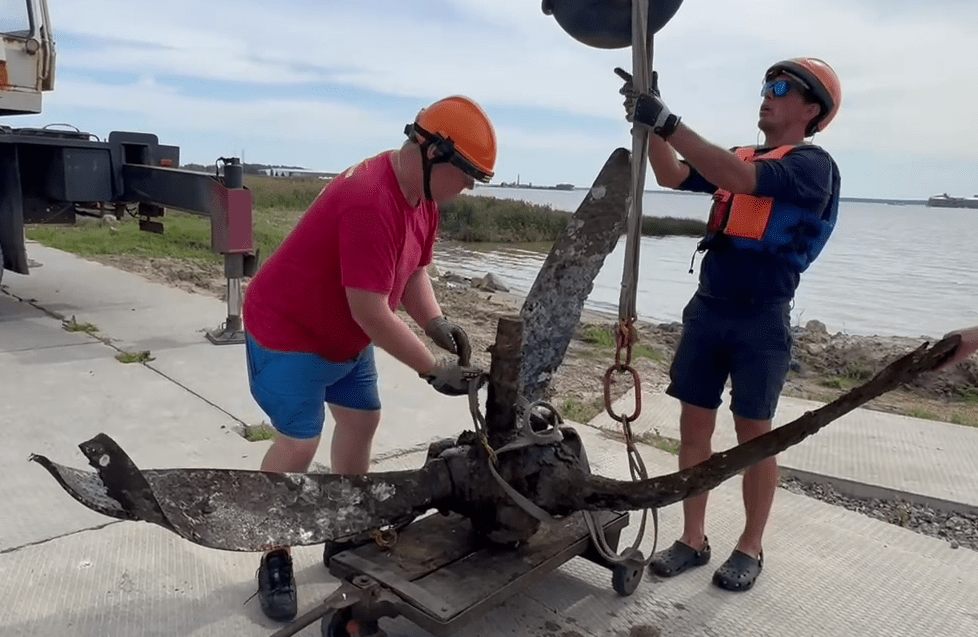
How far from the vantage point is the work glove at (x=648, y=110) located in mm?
2369

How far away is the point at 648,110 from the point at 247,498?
157 cm

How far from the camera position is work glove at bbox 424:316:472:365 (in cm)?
271

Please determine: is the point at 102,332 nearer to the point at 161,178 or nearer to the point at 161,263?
the point at 161,178

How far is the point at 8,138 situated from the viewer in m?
6.40

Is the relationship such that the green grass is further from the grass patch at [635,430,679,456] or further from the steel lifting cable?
the grass patch at [635,430,679,456]

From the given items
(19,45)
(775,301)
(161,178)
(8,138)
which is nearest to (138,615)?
(775,301)

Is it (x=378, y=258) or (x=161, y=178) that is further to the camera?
(x=161, y=178)

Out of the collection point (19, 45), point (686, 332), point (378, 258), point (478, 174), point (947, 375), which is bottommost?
point (947, 375)

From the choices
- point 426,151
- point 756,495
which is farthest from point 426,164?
point 756,495

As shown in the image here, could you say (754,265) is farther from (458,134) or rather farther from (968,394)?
(968,394)

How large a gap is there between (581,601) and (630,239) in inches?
51.2

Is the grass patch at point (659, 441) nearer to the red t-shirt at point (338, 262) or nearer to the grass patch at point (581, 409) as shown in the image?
the grass patch at point (581, 409)

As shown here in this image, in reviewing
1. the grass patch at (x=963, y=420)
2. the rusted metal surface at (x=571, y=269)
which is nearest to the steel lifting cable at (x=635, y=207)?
the rusted metal surface at (x=571, y=269)

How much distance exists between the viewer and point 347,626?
7.73 ft
